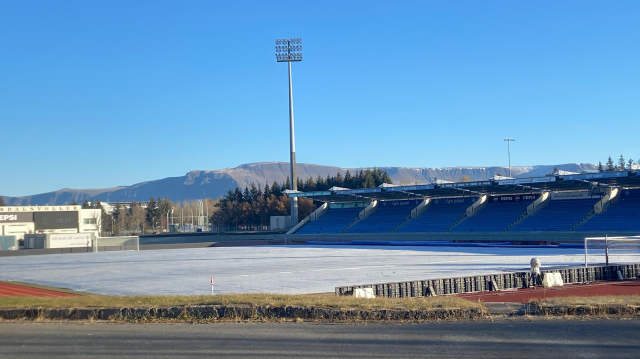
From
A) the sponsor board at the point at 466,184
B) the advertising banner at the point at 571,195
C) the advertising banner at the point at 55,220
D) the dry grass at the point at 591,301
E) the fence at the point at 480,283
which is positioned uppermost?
the sponsor board at the point at 466,184

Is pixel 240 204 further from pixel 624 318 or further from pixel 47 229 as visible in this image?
pixel 624 318

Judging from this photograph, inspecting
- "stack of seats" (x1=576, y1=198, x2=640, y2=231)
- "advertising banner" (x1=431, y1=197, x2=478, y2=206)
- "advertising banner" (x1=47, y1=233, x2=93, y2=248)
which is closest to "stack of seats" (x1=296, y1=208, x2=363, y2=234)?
"advertising banner" (x1=431, y1=197, x2=478, y2=206)

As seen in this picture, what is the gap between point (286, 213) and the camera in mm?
101250

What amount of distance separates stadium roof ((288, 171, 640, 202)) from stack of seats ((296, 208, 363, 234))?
213 cm

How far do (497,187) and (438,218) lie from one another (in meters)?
9.50

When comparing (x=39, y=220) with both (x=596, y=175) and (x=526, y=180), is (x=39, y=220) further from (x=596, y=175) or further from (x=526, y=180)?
(x=596, y=175)

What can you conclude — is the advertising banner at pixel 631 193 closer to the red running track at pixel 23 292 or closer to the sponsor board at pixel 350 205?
the sponsor board at pixel 350 205

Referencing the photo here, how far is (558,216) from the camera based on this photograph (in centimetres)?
5844

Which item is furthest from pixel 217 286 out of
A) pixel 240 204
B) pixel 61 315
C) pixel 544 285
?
pixel 240 204

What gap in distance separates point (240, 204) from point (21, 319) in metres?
92.8

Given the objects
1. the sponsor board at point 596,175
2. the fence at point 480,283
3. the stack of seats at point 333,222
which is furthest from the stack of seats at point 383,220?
the fence at point 480,283

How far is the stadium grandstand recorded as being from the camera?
54969mm

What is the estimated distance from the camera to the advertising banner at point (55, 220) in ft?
269

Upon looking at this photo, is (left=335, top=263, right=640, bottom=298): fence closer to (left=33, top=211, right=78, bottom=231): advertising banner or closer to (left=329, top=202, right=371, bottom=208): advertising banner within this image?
(left=329, top=202, right=371, bottom=208): advertising banner
